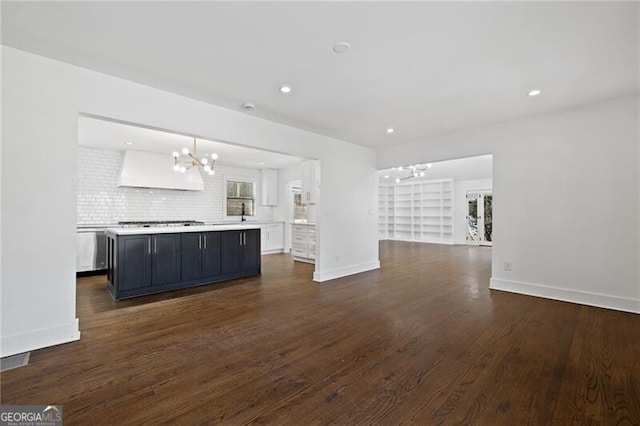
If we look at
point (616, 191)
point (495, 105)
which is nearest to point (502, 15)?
point (495, 105)

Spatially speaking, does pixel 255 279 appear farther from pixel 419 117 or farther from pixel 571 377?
pixel 571 377

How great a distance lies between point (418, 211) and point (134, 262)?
9.99 metres

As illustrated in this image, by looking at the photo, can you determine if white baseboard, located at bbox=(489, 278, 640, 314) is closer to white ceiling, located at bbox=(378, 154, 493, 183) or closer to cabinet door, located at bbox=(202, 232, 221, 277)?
white ceiling, located at bbox=(378, 154, 493, 183)

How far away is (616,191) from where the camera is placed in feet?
11.6

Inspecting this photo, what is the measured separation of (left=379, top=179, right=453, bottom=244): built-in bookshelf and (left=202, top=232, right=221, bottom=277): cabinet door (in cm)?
867

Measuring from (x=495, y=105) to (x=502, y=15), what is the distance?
1947 millimetres

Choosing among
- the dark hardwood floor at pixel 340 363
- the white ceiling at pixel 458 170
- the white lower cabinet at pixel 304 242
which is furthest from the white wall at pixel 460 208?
the dark hardwood floor at pixel 340 363

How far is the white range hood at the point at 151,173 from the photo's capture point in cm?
616

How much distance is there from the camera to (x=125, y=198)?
256 inches

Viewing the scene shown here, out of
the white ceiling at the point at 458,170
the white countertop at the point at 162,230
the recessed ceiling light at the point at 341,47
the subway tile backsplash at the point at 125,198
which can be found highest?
the recessed ceiling light at the point at 341,47

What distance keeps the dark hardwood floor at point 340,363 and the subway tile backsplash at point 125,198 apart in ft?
10.2

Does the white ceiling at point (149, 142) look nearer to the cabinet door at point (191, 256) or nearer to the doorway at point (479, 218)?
the cabinet door at point (191, 256)

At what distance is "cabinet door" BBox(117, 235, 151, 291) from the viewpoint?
12.9 ft

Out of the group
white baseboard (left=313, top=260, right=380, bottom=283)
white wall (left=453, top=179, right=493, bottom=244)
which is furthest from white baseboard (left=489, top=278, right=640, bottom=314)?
white wall (left=453, top=179, right=493, bottom=244)
